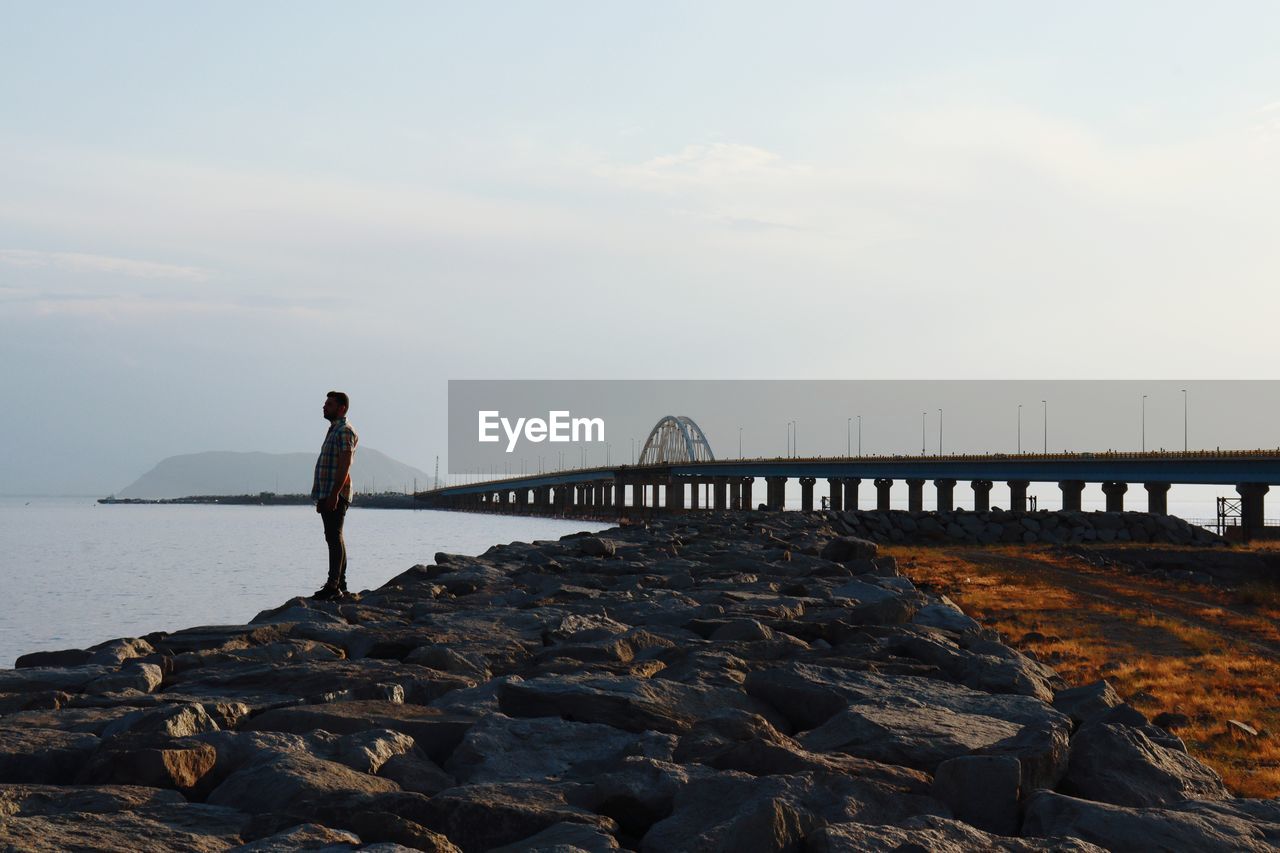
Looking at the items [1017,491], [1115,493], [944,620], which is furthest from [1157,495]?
[944,620]

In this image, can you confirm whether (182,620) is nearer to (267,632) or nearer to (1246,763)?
(267,632)

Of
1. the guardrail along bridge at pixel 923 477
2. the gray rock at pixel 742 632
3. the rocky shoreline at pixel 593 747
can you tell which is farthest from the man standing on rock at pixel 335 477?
the guardrail along bridge at pixel 923 477

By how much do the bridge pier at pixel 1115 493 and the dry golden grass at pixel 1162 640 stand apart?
4566 centimetres

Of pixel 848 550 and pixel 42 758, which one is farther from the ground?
pixel 848 550

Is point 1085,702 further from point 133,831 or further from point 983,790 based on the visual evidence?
point 133,831

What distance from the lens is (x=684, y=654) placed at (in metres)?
7.73

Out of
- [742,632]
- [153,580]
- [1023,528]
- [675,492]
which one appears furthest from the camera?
[675,492]

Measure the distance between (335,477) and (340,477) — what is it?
0.06 metres

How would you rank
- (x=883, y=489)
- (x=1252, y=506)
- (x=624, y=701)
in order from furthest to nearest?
(x=883, y=489), (x=1252, y=506), (x=624, y=701)

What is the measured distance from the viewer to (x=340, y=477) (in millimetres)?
12852

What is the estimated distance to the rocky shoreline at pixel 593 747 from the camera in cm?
429

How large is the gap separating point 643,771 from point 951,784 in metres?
1.27

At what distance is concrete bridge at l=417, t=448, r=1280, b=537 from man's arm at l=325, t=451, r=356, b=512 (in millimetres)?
54974

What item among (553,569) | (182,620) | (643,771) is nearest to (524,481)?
(182,620)
